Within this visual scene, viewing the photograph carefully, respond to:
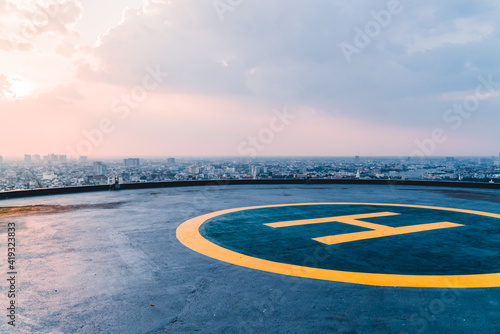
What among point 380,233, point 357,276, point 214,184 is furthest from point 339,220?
point 214,184

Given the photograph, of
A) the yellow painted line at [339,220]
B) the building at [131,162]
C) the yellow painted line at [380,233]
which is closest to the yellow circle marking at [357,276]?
the yellow painted line at [380,233]

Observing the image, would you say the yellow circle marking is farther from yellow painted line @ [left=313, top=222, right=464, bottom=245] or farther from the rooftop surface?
yellow painted line @ [left=313, top=222, right=464, bottom=245]

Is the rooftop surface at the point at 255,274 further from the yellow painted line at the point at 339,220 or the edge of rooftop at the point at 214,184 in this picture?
the edge of rooftop at the point at 214,184

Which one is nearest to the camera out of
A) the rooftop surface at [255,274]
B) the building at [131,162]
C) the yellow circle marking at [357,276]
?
the rooftop surface at [255,274]

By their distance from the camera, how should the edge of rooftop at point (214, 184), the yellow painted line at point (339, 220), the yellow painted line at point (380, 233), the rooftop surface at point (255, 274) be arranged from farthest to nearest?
the edge of rooftop at point (214, 184) < the yellow painted line at point (339, 220) < the yellow painted line at point (380, 233) < the rooftop surface at point (255, 274)

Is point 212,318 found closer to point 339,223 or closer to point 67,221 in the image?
point 339,223

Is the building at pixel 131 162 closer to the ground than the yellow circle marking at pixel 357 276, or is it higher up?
higher up

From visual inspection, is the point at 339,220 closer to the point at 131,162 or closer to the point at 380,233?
the point at 380,233

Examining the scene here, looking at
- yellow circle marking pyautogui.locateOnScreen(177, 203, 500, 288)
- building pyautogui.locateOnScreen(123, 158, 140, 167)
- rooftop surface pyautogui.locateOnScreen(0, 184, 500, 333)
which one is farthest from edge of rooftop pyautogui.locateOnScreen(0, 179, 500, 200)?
building pyautogui.locateOnScreen(123, 158, 140, 167)
